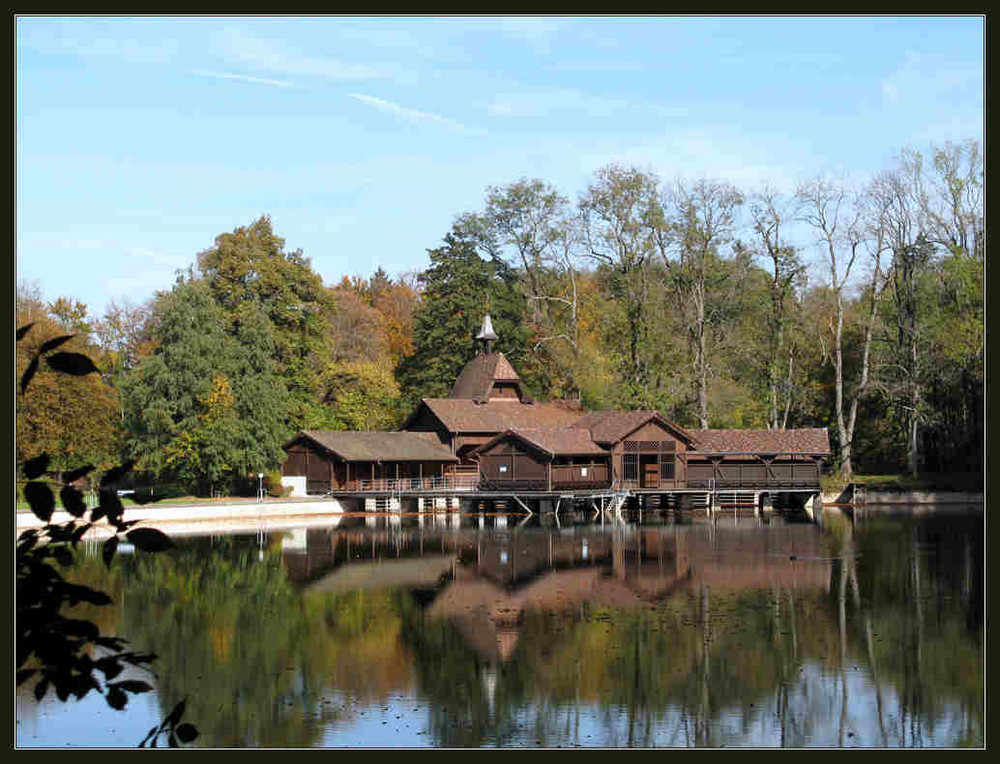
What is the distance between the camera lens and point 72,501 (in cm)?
531

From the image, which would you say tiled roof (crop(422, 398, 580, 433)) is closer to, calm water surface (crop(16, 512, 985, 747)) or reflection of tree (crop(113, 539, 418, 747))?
calm water surface (crop(16, 512, 985, 747))

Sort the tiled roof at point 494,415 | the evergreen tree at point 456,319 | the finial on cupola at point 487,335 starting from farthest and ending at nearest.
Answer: the evergreen tree at point 456,319 < the finial on cupola at point 487,335 < the tiled roof at point 494,415

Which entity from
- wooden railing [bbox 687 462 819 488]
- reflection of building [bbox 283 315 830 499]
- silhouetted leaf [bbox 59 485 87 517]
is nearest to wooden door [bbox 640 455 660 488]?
reflection of building [bbox 283 315 830 499]

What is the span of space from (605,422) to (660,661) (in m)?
35.9

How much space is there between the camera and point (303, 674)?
1911 centimetres

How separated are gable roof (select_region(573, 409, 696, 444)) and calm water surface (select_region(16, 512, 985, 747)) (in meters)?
15.3

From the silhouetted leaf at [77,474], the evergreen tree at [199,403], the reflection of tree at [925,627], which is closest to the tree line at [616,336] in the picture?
the evergreen tree at [199,403]

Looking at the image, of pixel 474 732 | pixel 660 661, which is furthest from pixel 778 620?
pixel 474 732

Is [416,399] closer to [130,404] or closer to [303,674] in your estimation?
[130,404]

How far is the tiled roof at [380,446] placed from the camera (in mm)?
53062

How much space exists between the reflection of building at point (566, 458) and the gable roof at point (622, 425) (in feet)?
0.18

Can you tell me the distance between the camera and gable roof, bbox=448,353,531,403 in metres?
59.7

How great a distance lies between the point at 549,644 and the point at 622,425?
110 feet

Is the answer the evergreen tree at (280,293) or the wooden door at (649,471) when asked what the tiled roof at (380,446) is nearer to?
the evergreen tree at (280,293)
